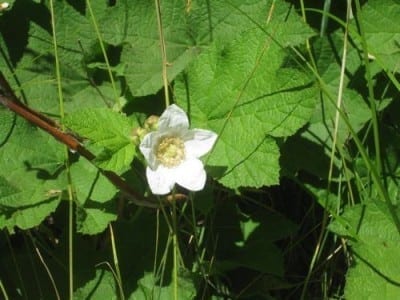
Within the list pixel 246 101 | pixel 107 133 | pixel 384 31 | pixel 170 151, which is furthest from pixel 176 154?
pixel 384 31

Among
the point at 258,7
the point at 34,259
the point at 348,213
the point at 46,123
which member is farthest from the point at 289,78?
the point at 34,259

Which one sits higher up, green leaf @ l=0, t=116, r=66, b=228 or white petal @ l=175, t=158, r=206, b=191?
white petal @ l=175, t=158, r=206, b=191

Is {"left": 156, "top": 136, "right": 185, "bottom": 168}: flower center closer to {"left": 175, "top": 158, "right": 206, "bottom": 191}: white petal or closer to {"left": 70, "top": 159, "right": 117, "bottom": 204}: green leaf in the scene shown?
{"left": 175, "top": 158, "right": 206, "bottom": 191}: white petal

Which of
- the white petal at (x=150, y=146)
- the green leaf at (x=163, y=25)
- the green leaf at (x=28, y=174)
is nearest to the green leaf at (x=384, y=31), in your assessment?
the green leaf at (x=163, y=25)

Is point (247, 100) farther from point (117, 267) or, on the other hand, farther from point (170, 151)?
point (117, 267)

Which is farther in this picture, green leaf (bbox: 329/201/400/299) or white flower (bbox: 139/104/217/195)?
green leaf (bbox: 329/201/400/299)

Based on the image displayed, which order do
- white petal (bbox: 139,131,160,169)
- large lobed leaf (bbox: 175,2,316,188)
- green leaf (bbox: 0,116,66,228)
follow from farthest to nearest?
1. green leaf (bbox: 0,116,66,228)
2. large lobed leaf (bbox: 175,2,316,188)
3. white petal (bbox: 139,131,160,169)

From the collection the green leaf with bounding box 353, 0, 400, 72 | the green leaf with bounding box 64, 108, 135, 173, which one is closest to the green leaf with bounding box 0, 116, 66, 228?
the green leaf with bounding box 64, 108, 135, 173
